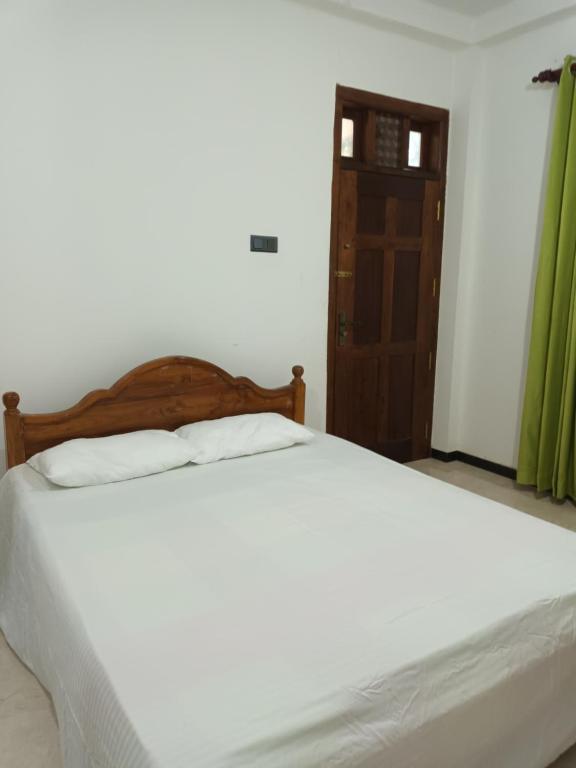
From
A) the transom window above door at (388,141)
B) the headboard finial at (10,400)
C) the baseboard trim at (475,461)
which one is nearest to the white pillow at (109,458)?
the headboard finial at (10,400)

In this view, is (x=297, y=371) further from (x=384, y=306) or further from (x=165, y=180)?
(x=165, y=180)

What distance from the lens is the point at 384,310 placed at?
3613mm

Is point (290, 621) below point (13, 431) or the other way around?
below

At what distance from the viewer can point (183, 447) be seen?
240cm

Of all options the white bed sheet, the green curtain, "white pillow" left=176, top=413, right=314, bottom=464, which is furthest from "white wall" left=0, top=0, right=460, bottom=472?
the green curtain

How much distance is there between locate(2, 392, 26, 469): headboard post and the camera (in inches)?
89.7

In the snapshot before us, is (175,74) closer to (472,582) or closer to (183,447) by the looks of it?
(183,447)

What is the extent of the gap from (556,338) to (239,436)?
1864mm

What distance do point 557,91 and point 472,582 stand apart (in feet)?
9.26

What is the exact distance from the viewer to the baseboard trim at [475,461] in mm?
3744

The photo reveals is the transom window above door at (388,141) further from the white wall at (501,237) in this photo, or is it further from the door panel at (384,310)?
the white wall at (501,237)

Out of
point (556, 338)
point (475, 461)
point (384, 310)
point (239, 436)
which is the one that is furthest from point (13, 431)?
point (475, 461)

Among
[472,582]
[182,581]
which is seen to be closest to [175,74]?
[182,581]

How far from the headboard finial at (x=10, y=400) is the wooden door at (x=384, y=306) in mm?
1738
